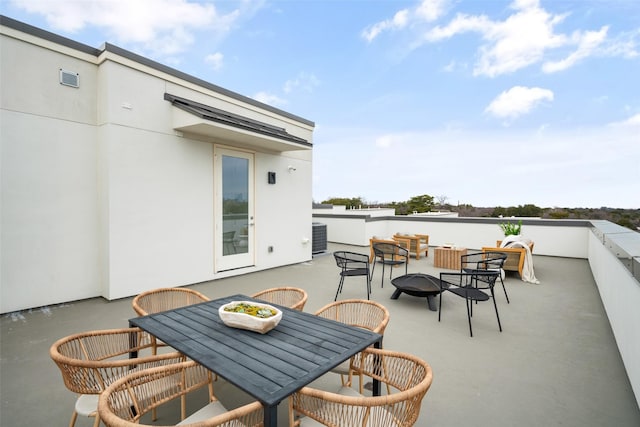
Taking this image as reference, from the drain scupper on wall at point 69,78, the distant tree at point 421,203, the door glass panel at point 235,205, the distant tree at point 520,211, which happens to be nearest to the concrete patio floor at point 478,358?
the door glass panel at point 235,205

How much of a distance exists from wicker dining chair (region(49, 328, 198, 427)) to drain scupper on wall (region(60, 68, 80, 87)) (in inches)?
152

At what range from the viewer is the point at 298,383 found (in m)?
1.23

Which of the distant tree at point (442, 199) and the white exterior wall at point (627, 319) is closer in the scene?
the white exterior wall at point (627, 319)

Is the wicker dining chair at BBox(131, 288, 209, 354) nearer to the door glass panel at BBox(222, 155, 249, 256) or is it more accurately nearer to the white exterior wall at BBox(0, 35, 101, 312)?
the white exterior wall at BBox(0, 35, 101, 312)

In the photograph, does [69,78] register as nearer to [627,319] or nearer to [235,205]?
[235,205]

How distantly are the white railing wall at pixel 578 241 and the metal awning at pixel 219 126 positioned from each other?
484 centimetres

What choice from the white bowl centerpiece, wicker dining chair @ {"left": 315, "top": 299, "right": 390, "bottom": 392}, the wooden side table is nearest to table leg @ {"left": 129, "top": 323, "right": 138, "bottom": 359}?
the white bowl centerpiece

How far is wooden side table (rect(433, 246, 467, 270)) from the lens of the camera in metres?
6.57

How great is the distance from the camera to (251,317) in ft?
5.68

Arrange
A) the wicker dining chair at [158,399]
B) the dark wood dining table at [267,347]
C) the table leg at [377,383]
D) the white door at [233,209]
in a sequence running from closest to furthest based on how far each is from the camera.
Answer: the wicker dining chair at [158,399]
the dark wood dining table at [267,347]
the table leg at [377,383]
the white door at [233,209]

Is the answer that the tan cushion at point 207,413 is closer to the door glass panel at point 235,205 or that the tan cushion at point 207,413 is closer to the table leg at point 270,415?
the table leg at point 270,415

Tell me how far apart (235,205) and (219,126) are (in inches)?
66.8

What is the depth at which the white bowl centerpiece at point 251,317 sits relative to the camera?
1718mm

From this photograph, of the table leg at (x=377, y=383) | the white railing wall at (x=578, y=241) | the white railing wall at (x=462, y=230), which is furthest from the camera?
the white railing wall at (x=462, y=230)
